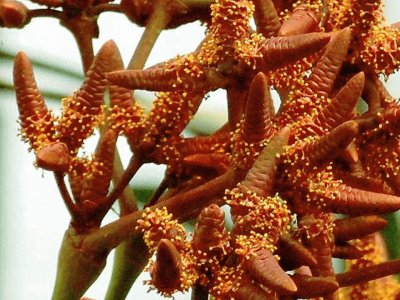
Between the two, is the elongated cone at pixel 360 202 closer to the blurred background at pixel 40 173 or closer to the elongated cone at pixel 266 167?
the elongated cone at pixel 266 167

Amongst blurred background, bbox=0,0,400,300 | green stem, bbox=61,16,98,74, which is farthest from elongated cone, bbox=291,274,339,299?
blurred background, bbox=0,0,400,300

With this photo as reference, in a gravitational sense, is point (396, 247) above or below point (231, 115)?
below

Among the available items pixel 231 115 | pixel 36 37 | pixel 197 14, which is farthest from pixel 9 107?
pixel 231 115

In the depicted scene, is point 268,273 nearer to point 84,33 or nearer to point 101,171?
point 101,171

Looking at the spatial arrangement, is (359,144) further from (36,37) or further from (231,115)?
(36,37)

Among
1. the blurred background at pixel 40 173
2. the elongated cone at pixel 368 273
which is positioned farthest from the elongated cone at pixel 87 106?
the blurred background at pixel 40 173

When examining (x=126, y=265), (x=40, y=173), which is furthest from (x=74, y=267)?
Result: (x=40, y=173)

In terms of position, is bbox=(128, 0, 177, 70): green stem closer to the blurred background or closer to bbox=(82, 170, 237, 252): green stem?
bbox=(82, 170, 237, 252): green stem
